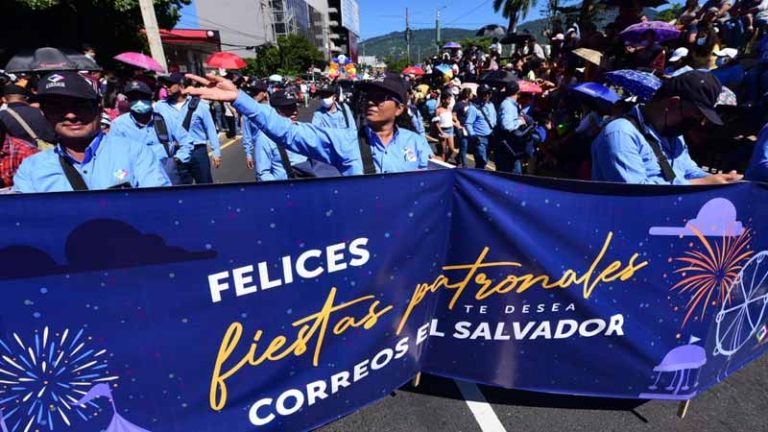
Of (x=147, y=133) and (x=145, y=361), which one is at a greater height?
(x=147, y=133)

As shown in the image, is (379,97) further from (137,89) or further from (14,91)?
(14,91)

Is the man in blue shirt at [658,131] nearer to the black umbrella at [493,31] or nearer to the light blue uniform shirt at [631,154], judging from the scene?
the light blue uniform shirt at [631,154]

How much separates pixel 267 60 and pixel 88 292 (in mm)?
58210

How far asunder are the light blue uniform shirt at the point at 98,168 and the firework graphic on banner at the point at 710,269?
9.72 feet

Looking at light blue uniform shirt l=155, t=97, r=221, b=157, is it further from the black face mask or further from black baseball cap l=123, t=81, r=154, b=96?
the black face mask

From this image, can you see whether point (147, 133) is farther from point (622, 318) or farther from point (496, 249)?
point (622, 318)

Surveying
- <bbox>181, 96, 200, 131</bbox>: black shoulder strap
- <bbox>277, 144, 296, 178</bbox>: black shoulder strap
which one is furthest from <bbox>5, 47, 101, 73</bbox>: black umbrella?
<bbox>277, 144, 296, 178</bbox>: black shoulder strap

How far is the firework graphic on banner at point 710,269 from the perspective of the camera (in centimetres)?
220

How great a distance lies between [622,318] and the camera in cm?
223

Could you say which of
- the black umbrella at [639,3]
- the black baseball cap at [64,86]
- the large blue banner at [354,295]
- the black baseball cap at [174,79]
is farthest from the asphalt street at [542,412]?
the black umbrella at [639,3]

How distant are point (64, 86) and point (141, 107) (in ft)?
9.79

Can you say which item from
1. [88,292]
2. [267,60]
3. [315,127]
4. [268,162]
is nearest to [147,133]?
[268,162]

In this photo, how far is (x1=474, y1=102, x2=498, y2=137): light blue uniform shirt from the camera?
7191 millimetres

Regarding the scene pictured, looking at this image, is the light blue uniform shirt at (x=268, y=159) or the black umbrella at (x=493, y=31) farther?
the black umbrella at (x=493, y=31)
